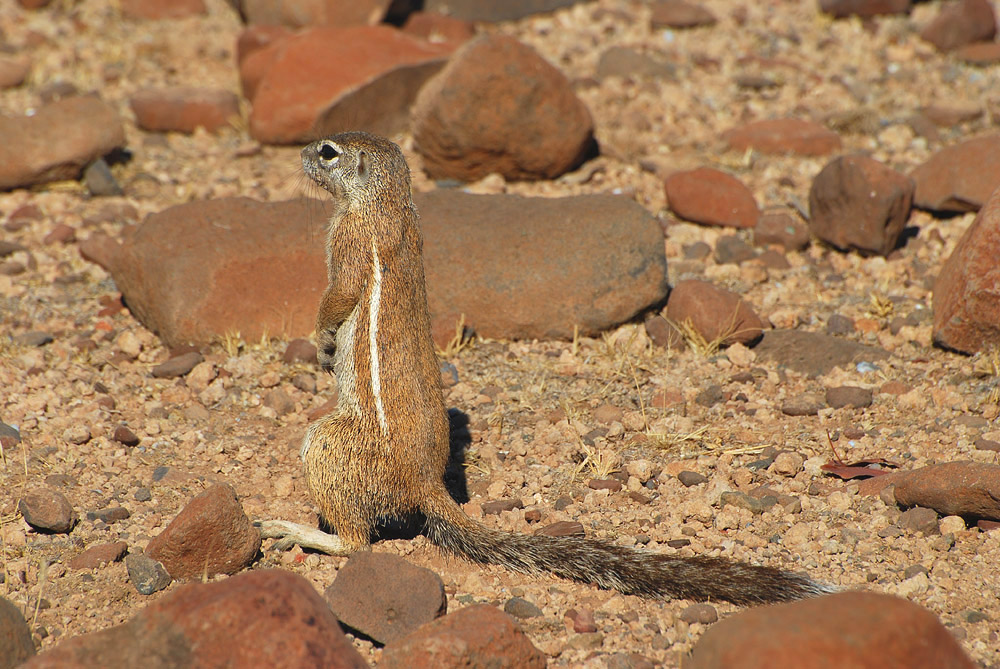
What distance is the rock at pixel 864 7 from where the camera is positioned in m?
12.3

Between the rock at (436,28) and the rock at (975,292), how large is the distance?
7216 mm

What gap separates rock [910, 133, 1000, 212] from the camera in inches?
313

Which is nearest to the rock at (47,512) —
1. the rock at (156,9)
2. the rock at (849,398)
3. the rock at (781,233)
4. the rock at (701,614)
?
the rock at (701,614)

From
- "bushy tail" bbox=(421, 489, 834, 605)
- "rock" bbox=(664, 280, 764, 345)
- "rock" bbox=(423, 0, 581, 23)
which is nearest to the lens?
"bushy tail" bbox=(421, 489, 834, 605)

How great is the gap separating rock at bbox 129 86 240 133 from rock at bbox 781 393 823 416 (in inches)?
280

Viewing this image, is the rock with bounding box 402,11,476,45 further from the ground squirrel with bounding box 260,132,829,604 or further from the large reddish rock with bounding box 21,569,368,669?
the large reddish rock with bounding box 21,569,368,669

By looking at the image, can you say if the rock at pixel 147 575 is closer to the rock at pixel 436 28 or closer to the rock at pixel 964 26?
the rock at pixel 436 28

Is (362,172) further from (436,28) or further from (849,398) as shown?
(436,28)

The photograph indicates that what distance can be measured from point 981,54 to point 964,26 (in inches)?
18.5

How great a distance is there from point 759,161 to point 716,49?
9.56ft

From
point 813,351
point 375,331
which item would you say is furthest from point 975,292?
point 375,331

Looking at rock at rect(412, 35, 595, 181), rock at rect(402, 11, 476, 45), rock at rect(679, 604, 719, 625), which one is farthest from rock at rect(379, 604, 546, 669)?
rock at rect(402, 11, 476, 45)

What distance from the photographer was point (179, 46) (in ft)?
39.6

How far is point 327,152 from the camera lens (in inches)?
212
